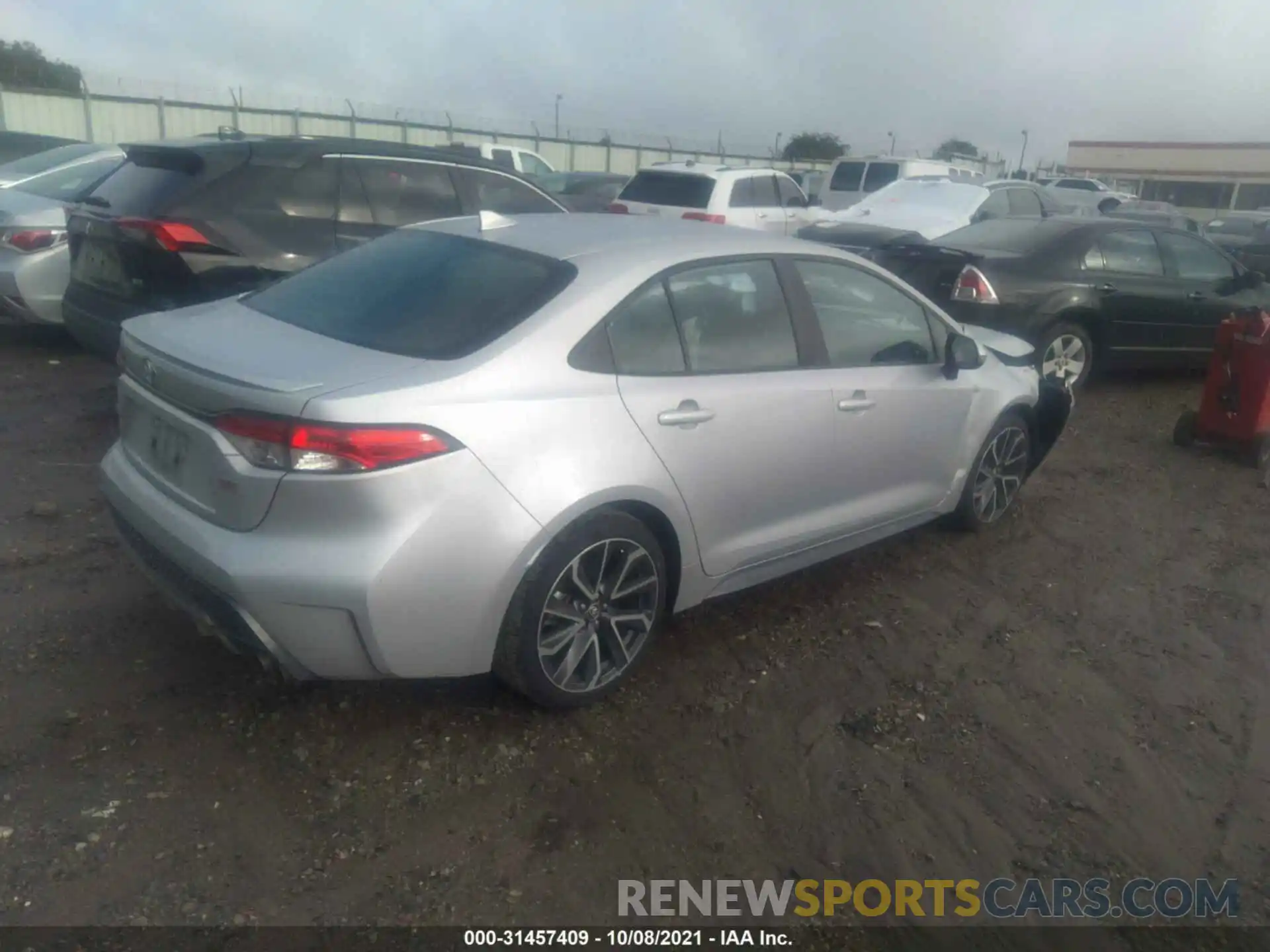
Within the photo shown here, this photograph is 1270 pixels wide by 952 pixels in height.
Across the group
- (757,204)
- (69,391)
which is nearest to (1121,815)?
(69,391)

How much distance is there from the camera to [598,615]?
3607 millimetres

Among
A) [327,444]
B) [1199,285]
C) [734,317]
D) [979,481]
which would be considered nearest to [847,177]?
[1199,285]

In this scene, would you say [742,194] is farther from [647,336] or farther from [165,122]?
[165,122]

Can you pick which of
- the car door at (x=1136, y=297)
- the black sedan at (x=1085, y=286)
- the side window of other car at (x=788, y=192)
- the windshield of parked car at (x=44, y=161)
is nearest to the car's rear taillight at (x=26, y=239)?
the windshield of parked car at (x=44, y=161)

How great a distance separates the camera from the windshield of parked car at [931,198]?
13105 mm

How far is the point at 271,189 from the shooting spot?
6336 millimetres

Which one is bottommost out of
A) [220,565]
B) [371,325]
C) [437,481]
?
[220,565]

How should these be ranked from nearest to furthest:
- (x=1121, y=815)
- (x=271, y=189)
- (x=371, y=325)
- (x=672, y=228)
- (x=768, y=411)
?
1. (x=1121, y=815)
2. (x=371, y=325)
3. (x=768, y=411)
4. (x=672, y=228)
5. (x=271, y=189)

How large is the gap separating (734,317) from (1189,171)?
69023 mm

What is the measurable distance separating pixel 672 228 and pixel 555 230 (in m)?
0.49

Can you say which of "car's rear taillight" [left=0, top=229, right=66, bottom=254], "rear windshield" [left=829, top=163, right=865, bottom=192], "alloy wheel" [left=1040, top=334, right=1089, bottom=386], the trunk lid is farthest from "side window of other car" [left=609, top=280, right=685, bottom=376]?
"rear windshield" [left=829, top=163, right=865, bottom=192]

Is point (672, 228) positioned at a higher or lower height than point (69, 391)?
higher

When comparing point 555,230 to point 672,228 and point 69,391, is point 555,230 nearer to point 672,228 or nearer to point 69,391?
point 672,228

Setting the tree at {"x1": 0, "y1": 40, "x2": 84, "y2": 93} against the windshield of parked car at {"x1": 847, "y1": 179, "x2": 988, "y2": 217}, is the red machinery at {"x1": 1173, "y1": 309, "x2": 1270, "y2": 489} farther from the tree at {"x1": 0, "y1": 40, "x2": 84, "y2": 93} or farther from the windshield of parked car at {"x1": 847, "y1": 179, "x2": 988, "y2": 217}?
the tree at {"x1": 0, "y1": 40, "x2": 84, "y2": 93}
